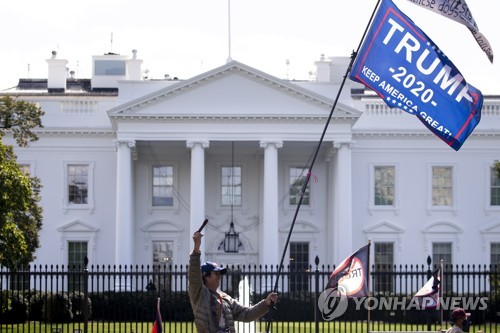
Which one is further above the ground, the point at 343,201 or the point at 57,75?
the point at 57,75

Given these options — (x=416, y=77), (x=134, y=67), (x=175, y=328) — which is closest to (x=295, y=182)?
(x=134, y=67)

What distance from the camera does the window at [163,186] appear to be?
56.0 meters

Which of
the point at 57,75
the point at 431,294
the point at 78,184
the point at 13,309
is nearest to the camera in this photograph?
the point at 431,294

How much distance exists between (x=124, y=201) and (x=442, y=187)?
13.8m

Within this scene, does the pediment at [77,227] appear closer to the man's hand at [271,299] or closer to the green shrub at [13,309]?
the green shrub at [13,309]

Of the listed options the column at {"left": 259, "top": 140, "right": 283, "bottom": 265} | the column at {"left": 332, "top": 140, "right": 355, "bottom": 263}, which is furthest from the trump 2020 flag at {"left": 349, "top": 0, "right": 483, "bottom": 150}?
the column at {"left": 332, "top": 140, "right": 355, "bottom": 263}

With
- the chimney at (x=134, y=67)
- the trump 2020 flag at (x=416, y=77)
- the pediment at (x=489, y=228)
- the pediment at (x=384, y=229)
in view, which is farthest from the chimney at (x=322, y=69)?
the trump 2020 flag at (x=416, y=77)

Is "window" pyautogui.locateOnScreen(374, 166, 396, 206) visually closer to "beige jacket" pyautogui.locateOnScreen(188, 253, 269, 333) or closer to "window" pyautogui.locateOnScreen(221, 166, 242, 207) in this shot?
"window" pyautogui.locateOnScreen(221, 166, 242, 207)

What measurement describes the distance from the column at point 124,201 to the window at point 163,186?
115 inches

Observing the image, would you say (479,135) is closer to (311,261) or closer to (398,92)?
(311,261)

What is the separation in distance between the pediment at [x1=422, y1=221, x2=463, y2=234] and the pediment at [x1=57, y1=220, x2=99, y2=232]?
14.2 metres

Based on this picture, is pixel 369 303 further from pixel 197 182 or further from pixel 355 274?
pixel 197 182

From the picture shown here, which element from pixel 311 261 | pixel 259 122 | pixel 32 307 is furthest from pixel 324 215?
pixel 32 307

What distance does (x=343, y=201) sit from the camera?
5253 centimetres
